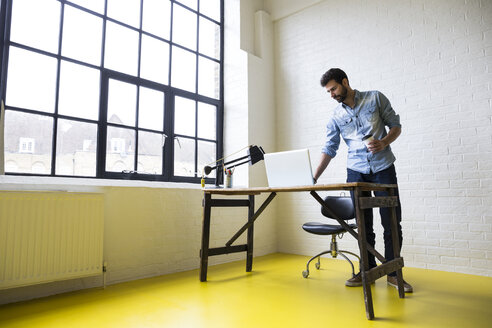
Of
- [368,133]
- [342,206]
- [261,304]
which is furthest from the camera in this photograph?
[342,206]

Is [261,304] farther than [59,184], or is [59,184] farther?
[59,184]

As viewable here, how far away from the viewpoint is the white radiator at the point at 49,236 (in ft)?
7.17

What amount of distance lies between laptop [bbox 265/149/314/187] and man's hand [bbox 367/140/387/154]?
0.53 meters

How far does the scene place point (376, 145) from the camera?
2420 millimetres

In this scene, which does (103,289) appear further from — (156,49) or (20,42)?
(156,49)

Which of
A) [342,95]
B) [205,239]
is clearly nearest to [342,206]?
[342,95]

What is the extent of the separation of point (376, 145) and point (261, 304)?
134 centimetres

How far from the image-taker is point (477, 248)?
3.01m

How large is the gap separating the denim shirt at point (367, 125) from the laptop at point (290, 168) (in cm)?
70

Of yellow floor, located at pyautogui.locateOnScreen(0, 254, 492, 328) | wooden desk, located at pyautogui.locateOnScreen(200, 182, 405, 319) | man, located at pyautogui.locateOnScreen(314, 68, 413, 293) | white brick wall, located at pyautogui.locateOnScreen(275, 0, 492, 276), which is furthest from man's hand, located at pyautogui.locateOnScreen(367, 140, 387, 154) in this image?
white brick wall, located at pyautogui.locateOnScreen(275, 0, 492, 276)

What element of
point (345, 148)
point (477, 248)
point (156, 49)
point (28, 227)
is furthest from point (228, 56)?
point (477, 248)

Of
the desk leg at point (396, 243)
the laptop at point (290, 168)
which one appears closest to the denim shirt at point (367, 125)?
the desk leg at point (396, 243)

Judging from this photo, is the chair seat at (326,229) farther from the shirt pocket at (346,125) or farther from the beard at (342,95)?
the beard at (342,95)

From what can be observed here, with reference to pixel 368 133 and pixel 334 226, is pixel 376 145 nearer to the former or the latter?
pixel 368 133
